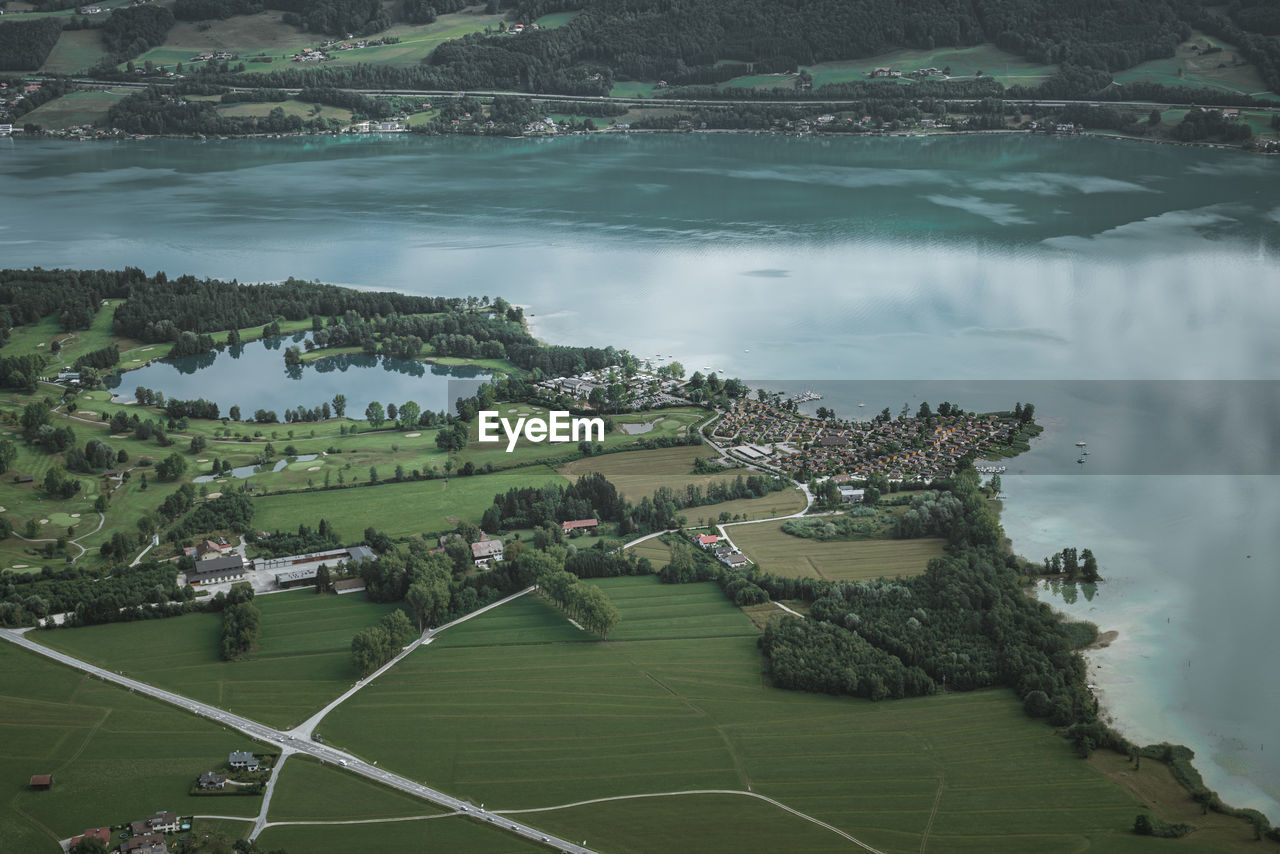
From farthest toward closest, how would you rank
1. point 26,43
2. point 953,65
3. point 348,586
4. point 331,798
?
point 26,43 < point 953,65 < point 348,586 < point 331,798

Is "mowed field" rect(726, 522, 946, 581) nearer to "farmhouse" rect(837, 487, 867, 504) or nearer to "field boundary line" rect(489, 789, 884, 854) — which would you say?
"farmhouse" rect(837, 487, 867, 504)

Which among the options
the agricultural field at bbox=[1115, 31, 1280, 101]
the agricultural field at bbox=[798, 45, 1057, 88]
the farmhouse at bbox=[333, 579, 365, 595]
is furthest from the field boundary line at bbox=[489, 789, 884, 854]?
the agricultural field at bbox=[1115, 31, 1280, 101]

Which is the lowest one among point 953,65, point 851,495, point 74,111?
point 851,495

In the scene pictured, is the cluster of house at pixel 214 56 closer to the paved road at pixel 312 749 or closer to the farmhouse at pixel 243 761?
the paved road at pixel 312 749

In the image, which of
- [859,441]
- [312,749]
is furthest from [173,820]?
[859,441]

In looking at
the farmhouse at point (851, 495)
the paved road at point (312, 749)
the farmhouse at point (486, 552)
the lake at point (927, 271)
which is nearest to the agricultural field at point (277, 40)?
the lake at point (927, 271)

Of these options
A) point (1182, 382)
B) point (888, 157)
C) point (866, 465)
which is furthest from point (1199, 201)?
point (866, 465)

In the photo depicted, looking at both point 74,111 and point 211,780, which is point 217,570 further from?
point 74,111

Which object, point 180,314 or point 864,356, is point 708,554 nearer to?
point 864,356
